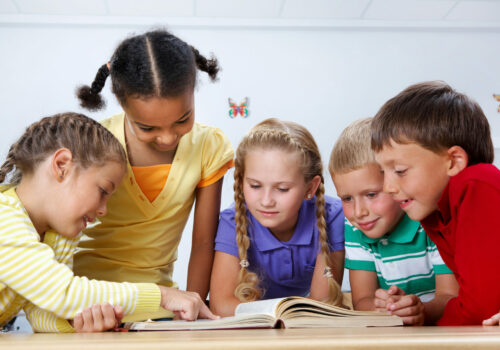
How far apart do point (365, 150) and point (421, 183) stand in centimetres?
31

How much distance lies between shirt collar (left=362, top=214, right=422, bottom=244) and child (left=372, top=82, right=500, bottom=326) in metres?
0.20

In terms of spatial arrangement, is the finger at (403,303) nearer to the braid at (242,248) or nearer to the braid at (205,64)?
the braid at (242,248)

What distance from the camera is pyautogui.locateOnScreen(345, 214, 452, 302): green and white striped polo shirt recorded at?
1.29 meters

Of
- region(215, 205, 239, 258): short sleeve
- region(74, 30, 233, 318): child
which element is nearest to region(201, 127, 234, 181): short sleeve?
region(74, 30, 233, 318): child

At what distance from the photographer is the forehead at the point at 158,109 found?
3.91ft

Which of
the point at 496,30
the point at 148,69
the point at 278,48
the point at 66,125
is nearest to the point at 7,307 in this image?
the point at 66,125

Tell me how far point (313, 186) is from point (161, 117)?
53 centimetres

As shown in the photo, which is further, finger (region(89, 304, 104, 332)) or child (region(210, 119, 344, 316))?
child (region(210, 119, 344, 316))

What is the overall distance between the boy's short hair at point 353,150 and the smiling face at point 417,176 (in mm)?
241

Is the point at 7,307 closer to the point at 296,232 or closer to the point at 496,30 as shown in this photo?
the point at 296,232

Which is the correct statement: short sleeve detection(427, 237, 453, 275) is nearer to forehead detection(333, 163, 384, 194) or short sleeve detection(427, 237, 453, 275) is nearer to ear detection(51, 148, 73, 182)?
forehead detection(333, 163, 384, 194)

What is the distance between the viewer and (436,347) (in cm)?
48

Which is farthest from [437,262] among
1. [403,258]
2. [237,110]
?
[237,110]

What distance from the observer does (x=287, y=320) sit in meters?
0.74
